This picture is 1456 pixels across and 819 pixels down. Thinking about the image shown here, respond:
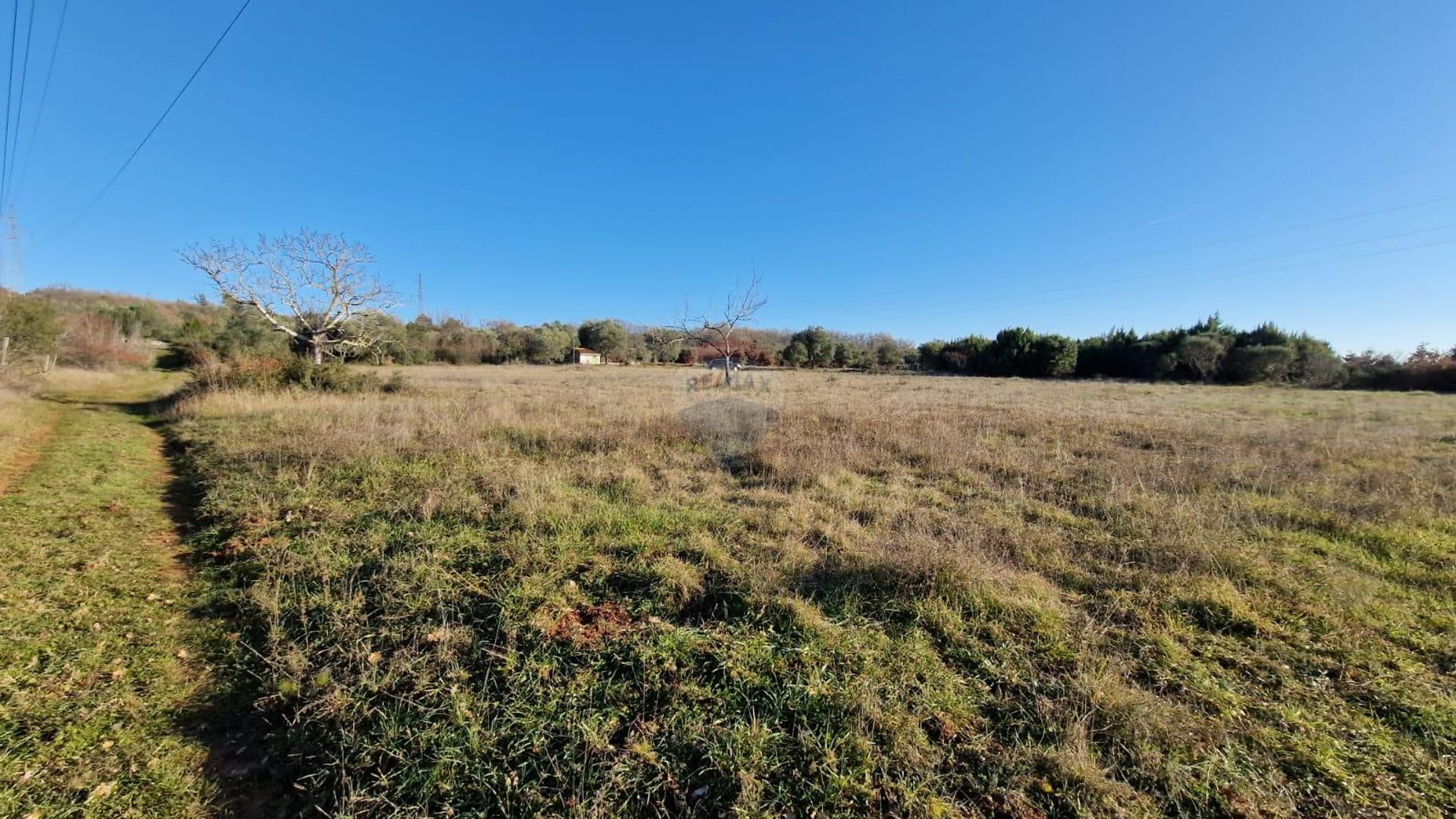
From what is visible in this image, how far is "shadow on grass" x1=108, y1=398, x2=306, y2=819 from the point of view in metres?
2.28

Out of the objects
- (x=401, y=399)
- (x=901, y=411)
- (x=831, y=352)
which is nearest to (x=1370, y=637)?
(x=901, y=411)

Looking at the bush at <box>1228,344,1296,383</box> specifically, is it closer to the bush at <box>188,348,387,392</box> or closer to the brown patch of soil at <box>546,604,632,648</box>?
the brown patch of soil at <box>546,604,632,648</box>

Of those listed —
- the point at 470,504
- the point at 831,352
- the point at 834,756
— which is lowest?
the point at 834,756

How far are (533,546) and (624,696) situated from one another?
2028mm

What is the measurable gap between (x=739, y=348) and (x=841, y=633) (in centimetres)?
2228

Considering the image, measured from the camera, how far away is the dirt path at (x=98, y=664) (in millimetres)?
2236

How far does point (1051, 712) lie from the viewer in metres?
2.47

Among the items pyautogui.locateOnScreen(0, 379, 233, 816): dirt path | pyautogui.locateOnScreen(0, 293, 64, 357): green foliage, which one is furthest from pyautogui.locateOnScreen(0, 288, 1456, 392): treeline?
pyautogui.locateOnScreen(0, 379, 233, 816): dirt path

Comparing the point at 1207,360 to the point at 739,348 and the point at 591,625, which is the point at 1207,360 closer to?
the point at 739,348

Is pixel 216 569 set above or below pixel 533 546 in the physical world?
below

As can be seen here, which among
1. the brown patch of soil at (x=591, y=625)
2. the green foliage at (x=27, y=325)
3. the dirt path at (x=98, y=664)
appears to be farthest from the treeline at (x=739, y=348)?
the brown patch of soil at (x=591, y=625)

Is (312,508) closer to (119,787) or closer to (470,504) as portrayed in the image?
(470,504)

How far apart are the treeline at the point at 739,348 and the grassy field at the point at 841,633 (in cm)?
1213

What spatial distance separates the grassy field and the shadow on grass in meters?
0.09
